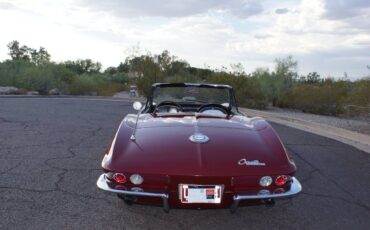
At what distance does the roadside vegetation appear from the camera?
24.4m

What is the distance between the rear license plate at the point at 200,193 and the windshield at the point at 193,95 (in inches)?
103

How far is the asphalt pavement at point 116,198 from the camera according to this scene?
407cm

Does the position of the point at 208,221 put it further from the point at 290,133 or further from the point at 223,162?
the point at 290,133

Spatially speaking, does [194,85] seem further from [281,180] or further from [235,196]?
[235,196]

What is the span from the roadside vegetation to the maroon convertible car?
14201 millimetres

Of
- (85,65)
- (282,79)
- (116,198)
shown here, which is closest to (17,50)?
(85,65)

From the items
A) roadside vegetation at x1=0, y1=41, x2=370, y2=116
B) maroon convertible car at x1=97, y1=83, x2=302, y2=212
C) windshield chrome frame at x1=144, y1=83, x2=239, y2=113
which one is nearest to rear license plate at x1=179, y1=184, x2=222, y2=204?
maroon convertible car at x1=97, y1=83, x2=302, y2=212

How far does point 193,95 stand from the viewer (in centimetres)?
704

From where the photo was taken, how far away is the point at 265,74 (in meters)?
31.2

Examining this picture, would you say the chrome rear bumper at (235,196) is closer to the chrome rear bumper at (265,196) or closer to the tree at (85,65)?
the chrome rear bumper at (265,196)

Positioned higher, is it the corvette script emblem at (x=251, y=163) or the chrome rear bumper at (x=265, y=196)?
the corvette script emblem at (x=251, y=163)

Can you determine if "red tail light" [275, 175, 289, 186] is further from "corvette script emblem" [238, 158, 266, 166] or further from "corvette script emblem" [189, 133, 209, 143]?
"corvette script emblem" [189, 133, 209, 143]

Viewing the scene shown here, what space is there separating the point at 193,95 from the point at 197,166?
11.0 feet

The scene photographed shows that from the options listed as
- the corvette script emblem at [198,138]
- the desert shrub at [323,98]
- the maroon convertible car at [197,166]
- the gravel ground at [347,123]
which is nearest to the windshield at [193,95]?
the maroon convertible car at [197,166]
